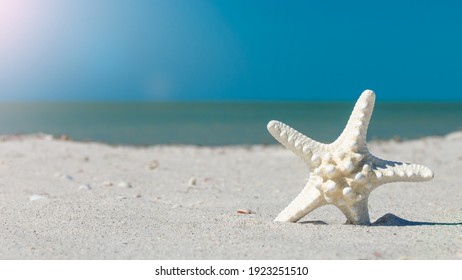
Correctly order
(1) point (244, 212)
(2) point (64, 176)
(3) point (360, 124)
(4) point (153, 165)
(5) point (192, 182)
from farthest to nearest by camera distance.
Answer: (4) point (153, 165), (2) point (64, 176), (5) point (192, 182), (1) point (244, 212), (3) point (360, 124)

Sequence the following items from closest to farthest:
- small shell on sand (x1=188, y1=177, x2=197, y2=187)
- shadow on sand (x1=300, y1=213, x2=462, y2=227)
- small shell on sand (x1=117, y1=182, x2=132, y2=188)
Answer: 1. shadow on sand (x1=300, y1=213, x2=462, y2=227)
2. small shell on sand (x1=117, y1=182, x2=132, y2=188)
3. small shell on sand (x1=188, y1=177, x2=197, y2=187)

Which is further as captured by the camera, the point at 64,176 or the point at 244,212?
the point at 64,176

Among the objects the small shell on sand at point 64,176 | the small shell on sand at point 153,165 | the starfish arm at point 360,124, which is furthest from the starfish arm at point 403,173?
the small shell on sand at point 153,165

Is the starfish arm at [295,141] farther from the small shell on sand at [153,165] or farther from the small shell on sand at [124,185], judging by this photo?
the small shell on sand at [153,165]

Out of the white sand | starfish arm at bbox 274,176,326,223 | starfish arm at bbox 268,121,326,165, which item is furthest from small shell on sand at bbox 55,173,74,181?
starfish arm at bbox 268,121,326,165

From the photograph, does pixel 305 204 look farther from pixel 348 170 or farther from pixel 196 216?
pixel 196 216

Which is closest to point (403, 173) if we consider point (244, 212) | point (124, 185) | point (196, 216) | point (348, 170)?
point (348, 170)

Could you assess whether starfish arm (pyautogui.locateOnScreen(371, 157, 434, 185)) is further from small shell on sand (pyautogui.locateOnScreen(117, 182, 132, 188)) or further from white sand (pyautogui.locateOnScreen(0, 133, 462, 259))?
small shell on sand (pyautogui.locateOnScreen(117, 182, 132, 188))
